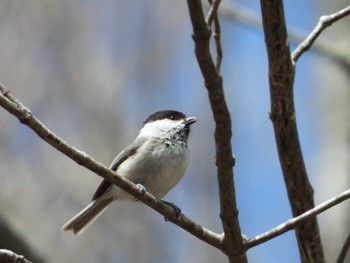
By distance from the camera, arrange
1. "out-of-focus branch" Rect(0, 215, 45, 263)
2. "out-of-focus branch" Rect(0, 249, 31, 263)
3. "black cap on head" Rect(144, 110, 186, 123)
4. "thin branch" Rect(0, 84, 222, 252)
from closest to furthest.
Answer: "thin branch" Rect(0, 84, 222, 252), "out-of-focus branch" Rect(0, 249, 31, 263), "out-of-focus branch" Rect(0, 215, 45, 263), "black cap on head" Rect(144, 110, 186, 123)

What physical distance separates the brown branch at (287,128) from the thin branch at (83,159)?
0.41m

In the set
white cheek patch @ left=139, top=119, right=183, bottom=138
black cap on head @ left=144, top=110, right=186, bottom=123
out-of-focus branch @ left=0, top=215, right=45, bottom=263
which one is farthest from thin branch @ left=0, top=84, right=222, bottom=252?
black cap on head @ left=144, top=110, right=186, bottom=123

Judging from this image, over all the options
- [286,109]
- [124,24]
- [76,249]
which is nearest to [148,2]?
[124,24]

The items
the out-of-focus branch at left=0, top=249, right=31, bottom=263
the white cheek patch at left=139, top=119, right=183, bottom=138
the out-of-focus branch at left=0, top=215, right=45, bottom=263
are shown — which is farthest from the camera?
the white cheek patch at left=139, top=119, right=183, bottom=138

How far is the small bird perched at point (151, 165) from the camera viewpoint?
3.21m

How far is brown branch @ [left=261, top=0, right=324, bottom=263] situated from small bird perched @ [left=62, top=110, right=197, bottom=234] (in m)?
0.98

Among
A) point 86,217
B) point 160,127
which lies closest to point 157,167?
point 160,127

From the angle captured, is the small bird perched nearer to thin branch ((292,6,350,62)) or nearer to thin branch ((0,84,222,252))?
thin branch ((0,84,222,252))

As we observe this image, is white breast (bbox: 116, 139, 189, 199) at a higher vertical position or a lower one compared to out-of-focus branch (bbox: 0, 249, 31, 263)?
higher

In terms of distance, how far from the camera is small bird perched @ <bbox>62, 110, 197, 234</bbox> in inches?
126

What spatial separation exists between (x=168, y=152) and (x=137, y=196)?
1261 millimetres

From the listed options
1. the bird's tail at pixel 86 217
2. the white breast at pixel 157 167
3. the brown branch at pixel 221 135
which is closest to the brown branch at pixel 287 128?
the brown branch at pixel 221 135

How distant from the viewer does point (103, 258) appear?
5125 mm

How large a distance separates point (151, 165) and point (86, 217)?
0.52 metres
